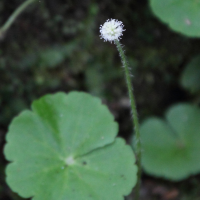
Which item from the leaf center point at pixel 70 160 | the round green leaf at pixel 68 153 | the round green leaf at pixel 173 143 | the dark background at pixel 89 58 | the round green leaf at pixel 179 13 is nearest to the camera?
the round green leaf at pixel 68 153

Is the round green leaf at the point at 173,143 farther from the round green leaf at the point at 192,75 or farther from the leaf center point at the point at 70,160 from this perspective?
the leaf center point at the point at 70,160

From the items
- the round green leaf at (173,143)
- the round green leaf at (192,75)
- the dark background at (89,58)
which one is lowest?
the round green leaf at (173,143)

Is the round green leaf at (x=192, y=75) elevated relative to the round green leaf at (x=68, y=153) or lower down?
lower down

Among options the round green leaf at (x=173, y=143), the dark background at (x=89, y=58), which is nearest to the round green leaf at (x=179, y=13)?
the dark background at (x=89, y=58)

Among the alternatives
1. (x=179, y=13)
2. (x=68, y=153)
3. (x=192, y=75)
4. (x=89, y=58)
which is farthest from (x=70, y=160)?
(x=192, y=75)

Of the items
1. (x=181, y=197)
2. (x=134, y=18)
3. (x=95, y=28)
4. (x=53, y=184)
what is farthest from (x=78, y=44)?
(x=181, y=197)

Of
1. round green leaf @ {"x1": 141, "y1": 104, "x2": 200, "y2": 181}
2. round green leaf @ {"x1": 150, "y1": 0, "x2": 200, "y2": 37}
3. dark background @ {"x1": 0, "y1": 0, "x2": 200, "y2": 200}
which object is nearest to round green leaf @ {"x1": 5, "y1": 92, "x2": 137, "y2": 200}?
dark background @ {"x1": 0, "y1": 0, "x2": 200, "y2": 200}

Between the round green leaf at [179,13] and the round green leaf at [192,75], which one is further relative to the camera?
the round green leaf at [192,75]
